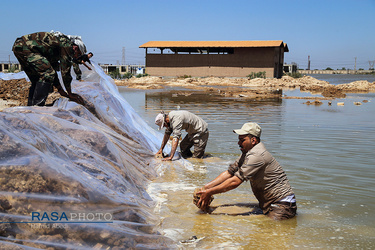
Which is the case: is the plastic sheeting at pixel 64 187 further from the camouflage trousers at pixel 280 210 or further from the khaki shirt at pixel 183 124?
the khaki shirt at pixel 183 124

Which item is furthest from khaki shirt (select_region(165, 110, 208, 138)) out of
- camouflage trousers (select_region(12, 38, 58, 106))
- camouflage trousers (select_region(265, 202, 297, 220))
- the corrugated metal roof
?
the corrugated metal roof

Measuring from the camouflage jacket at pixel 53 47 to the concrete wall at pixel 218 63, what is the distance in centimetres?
3378

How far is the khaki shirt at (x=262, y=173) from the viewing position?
12.9ft

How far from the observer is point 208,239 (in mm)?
3695

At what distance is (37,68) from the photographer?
5.32m

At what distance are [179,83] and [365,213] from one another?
29.8 meters

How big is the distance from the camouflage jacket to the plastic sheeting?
0.98 meters

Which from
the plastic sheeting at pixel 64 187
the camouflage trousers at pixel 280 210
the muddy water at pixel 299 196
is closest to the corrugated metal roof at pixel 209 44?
the muddy water at pixel 299 196

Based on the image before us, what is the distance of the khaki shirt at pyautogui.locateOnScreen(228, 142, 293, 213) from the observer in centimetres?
392

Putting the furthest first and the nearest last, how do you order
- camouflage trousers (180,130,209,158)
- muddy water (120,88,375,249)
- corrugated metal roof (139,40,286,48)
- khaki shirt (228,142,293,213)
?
corrugated metal roof (139,40,286,48) → camouflage trousers (180,130,209,158) → khaki shirt (228,142,293,213) → muddy water (120,88,375,249)

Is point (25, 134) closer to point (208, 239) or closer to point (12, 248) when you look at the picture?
point (12, 248)

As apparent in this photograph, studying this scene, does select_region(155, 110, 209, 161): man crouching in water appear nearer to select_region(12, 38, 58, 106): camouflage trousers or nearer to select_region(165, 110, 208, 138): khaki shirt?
select_region(165, 110, 208, 138): khaki shirt

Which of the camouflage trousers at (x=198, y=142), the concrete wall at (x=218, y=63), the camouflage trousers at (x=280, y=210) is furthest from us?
the concrete wall at (x=218, y=63)

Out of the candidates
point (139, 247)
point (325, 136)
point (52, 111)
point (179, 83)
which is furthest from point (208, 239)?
point (179, 83)
